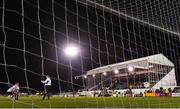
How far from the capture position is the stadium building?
107 feet

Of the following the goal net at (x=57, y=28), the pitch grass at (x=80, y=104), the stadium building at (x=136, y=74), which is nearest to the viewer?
the pitch grass at (x=80, y=104)

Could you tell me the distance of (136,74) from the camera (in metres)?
34.4

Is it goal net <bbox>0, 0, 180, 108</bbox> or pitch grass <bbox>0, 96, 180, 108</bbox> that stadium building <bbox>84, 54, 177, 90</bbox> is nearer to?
goal net <bbox>0, 0, 180, 108</bbox>

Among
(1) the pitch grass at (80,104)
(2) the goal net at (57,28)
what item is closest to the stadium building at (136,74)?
(2) the goal net at (57,28)

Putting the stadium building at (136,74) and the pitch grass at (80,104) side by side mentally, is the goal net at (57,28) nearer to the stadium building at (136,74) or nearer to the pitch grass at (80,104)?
the pitch grass at (80,104)

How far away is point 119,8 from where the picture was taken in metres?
14.7

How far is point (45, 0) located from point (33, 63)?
2.73 m

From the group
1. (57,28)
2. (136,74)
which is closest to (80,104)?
(57,28)

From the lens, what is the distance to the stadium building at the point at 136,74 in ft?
107

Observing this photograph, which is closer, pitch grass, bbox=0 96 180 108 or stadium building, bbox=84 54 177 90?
pitch grass, bbox=0 96 180 108

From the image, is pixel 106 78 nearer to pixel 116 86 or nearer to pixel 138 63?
pixel 116 86

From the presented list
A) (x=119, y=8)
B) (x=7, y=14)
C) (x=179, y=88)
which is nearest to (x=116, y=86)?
(x=179, y=88)

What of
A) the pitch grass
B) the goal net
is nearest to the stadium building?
the goal net

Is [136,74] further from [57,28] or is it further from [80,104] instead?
[80,104]
